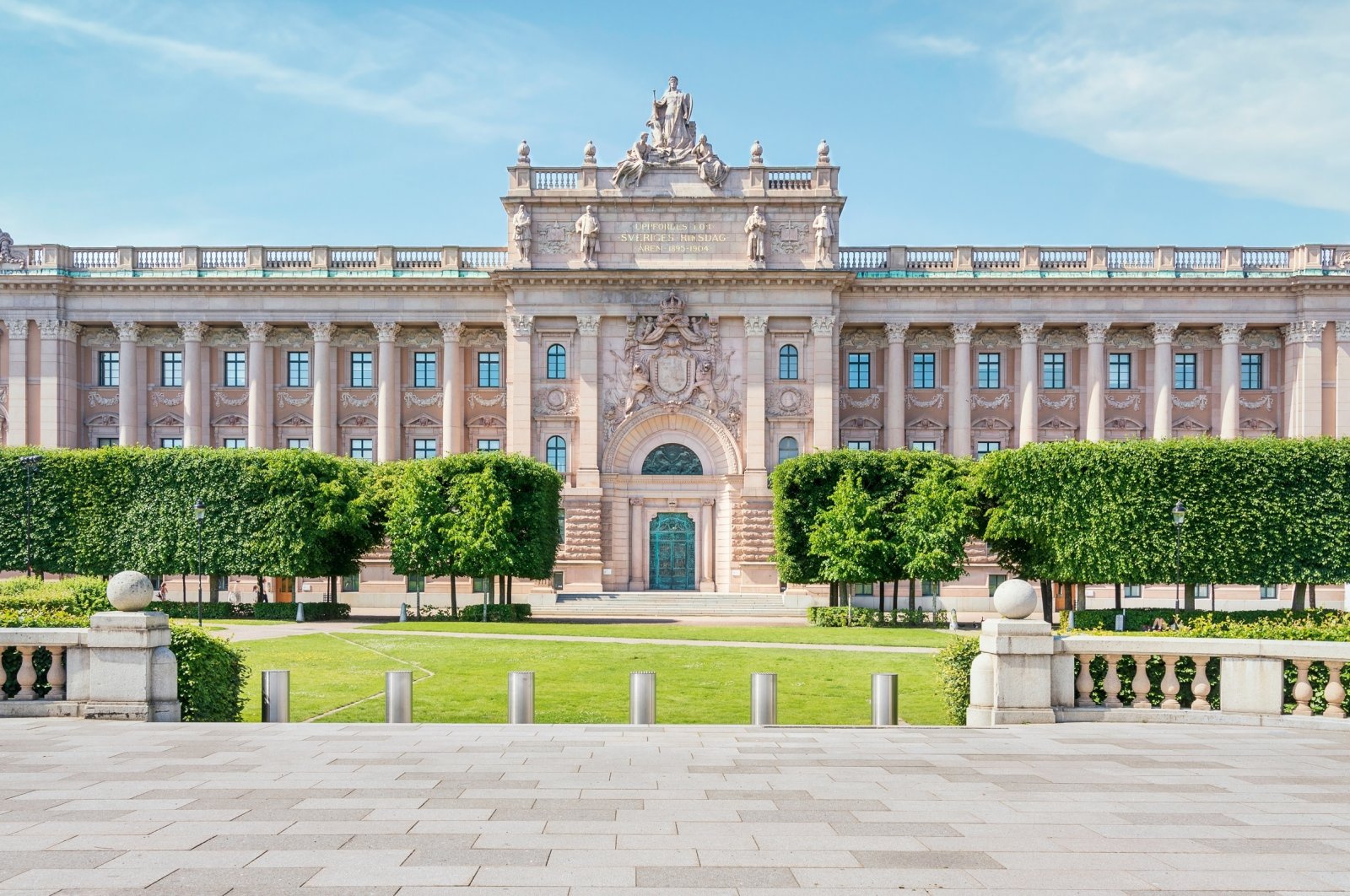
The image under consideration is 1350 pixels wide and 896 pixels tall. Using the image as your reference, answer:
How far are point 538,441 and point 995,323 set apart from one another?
99.4ft

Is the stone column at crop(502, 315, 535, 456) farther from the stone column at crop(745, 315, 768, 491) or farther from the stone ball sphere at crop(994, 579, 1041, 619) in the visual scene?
the stone ball sphere at crop(994, 579, 1041, 619)

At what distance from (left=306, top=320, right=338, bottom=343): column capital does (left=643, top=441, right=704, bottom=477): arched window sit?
2226cm

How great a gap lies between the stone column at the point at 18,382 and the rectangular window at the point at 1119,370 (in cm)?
6970

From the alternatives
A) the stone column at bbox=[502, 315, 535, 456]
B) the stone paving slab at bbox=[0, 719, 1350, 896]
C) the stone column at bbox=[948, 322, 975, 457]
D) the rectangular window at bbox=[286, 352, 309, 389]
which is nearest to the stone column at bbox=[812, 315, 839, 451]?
the stone column at bbox=[948, 322, 975, 457]

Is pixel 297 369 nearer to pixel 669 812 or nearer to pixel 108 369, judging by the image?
pixel 108 369

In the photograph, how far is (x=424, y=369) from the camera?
7288 cm

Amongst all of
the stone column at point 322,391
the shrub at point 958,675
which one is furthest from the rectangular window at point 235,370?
the shrub at point 958,675

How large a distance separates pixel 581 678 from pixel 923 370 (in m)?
49.8

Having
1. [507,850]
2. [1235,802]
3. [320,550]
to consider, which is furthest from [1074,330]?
[507,850]

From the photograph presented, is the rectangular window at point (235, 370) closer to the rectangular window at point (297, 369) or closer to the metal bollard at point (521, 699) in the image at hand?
the rectangular window at point (297, 369)

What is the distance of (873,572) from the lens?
51562 millimetres

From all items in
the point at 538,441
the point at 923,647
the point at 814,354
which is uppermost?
the point at 814,354

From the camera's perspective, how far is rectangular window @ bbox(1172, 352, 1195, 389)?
71688mm

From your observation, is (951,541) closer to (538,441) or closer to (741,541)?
(741,541)
